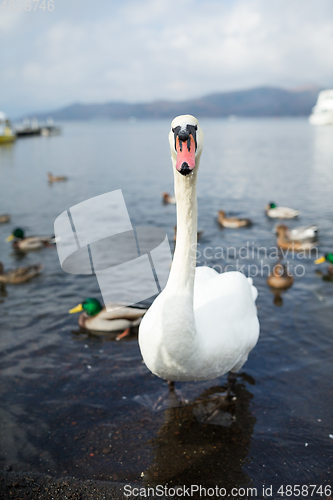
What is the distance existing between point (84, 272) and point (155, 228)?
4.55 m

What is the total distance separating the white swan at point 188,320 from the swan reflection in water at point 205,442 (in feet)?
2.82

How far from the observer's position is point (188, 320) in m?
3.82

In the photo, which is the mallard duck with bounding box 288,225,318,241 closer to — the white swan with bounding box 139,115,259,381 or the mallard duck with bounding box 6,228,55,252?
the mallard duck with bounding box 6,228,55,252

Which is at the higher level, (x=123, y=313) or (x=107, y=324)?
(x=123, y=313)

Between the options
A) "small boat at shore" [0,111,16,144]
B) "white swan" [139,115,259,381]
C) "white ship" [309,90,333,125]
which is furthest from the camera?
"white ship" [309,90,333,125]

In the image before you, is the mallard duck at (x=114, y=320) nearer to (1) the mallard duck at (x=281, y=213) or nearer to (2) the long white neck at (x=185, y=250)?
(2) the long white neck at (x=185, y=250)

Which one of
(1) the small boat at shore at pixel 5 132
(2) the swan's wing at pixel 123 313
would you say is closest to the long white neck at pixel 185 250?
(2) the swan's wing at pixel 123 313

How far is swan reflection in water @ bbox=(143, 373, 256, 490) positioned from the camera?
4.14 metres

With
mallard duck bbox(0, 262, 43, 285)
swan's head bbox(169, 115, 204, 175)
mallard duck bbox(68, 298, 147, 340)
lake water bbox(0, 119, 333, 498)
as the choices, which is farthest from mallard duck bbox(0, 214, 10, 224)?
swan's head bbox(169, 115, 204, 175)

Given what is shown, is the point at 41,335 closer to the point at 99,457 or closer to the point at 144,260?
the point at 99,457

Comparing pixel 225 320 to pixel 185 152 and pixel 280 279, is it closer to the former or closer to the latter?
pixel 185 152

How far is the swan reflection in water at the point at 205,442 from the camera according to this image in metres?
4.14

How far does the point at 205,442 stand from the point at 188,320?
70.8 inches

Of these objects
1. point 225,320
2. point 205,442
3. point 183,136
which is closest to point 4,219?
point 225,320
